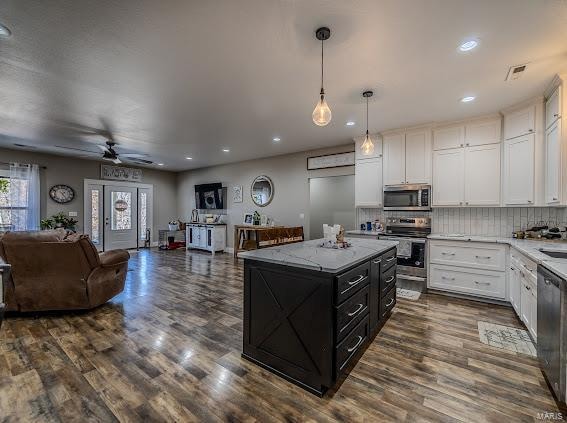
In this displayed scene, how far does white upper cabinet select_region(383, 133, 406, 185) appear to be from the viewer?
A: 450 cm

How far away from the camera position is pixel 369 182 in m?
4.87

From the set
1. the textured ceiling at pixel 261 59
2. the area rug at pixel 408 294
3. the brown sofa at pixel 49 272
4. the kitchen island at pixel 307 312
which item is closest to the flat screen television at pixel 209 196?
the textured ceiling at pixel 261 59

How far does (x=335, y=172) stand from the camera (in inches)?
227

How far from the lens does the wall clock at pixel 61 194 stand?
678 centimetres

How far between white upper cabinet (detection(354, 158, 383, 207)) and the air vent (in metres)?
2.15

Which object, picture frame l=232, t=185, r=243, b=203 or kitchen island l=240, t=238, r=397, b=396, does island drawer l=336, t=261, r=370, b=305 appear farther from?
picture frame l=232, t=185, r=243, b=203

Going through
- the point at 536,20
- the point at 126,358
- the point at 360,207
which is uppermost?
the point at 536,20

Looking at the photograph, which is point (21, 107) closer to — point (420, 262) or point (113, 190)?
point (113, 190)

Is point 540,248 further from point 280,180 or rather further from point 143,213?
point 143,213

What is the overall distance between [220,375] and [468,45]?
3.41 meters

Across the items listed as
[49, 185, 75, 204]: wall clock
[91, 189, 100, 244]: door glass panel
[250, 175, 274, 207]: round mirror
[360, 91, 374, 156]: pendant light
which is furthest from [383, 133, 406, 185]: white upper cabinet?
[49, 185, 75, 204]: wall clock

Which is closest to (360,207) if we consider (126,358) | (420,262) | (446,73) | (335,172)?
(335,172)

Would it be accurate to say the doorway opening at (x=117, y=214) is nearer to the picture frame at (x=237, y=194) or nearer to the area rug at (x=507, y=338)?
the picture frame at (x=237, y=194)

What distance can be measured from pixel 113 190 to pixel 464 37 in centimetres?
892
